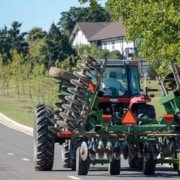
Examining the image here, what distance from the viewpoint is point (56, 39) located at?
10262cm

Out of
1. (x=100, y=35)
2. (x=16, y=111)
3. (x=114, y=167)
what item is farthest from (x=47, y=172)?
(x=100, y=35)

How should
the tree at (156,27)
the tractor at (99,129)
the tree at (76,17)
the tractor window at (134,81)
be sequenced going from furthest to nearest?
the tree at (76,17), the tree at (156,27), the tractor window at (134,81), the tractor at (99,129)

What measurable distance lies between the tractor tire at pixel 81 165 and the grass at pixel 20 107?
23.0 meters

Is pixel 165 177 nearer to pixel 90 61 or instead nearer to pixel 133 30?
pixel 90 61

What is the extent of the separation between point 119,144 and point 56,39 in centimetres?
8607

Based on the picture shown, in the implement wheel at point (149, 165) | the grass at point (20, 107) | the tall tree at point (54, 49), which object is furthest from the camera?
the tall tree at point (54, 49)

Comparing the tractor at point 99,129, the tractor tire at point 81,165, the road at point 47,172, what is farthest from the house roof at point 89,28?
the tractor tire at point 81,165

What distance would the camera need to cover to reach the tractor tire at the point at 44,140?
18.3 meters

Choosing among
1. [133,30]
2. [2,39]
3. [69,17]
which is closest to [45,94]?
[133,30]

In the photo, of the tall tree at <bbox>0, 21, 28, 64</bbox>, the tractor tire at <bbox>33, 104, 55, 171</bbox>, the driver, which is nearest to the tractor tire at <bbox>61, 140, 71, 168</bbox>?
the tractor tire at <bbox>33, 104, 55, 171</bbox>

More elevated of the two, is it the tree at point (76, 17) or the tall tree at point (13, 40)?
the tree at point (76, 17)

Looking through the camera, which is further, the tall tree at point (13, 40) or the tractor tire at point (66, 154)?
the tall tree at point (13, 40)

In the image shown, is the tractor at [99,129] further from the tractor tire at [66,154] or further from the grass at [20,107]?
the grass at [20,107]

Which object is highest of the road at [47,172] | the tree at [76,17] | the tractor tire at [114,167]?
the tree at [76,17]
